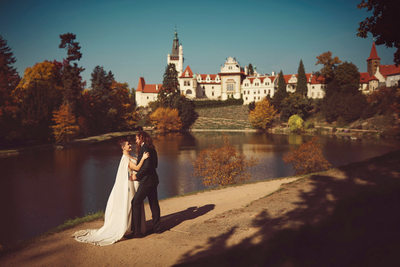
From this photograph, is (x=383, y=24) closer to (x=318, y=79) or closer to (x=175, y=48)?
(x=318, y=79)

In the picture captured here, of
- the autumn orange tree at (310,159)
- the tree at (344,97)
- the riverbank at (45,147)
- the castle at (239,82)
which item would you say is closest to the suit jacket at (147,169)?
the autumn orange tree at (310,159)

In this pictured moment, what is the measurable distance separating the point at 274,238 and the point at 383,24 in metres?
9.28

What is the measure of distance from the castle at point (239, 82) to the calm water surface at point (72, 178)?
1455 inches

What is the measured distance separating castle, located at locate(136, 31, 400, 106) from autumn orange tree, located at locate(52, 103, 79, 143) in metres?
28.1

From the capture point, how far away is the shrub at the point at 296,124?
52188 millimetres

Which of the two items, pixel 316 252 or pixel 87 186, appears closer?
pixel 316 252

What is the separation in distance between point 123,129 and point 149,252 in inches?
2215

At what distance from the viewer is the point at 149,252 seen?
5.36m

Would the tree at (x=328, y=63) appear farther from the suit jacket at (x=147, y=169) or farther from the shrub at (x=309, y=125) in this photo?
the suit jacket at (x=147, y=169)

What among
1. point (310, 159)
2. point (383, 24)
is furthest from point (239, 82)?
point (383, 24)

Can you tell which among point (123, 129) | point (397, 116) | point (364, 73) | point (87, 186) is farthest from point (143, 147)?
point (364, 73)

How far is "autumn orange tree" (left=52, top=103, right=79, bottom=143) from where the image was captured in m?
38.2

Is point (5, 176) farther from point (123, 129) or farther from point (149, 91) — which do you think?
point (149, 91)

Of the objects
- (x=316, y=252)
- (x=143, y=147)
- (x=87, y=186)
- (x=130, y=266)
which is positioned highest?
(x=143, y=147)
